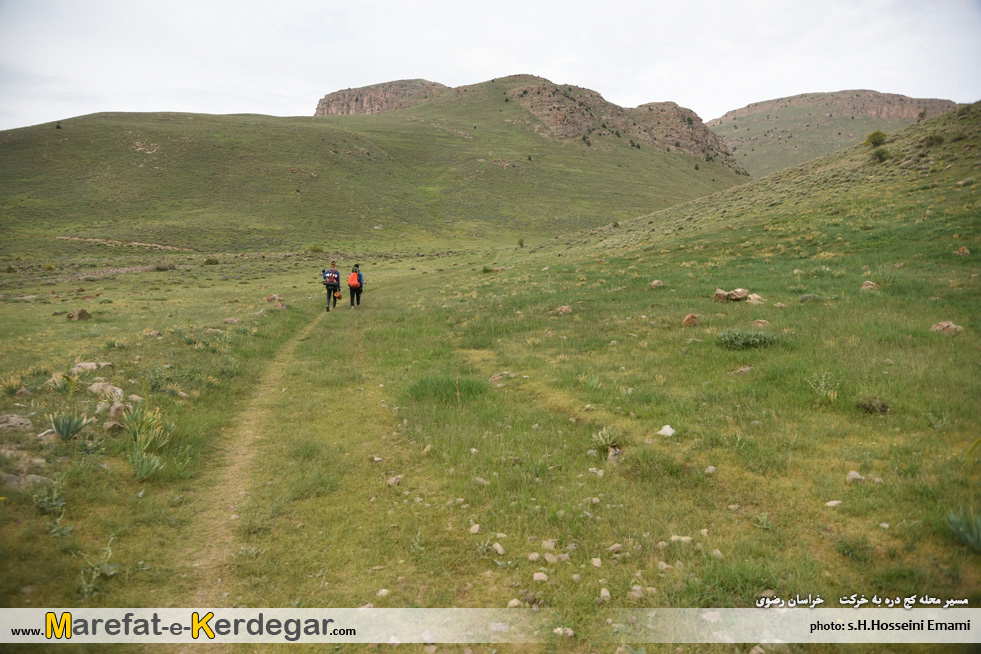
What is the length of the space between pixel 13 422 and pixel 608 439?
9479 millimetres

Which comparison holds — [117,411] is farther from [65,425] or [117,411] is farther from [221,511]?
[221,511]

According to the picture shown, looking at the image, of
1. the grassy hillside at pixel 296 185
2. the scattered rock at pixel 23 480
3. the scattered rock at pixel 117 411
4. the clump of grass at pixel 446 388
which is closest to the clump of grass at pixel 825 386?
the clump of grass at pixel 446 388

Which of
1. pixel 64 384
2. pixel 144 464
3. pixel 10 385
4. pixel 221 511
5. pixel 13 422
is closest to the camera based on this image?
pixel 221 511

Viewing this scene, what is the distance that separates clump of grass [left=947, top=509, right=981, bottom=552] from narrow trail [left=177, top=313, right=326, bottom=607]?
7.31 meters

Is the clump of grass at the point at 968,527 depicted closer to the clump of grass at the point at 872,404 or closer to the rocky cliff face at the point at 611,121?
the clump of grass at the point at 872,404

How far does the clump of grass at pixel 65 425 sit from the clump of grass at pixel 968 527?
11.2 m

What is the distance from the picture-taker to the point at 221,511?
6199 mm

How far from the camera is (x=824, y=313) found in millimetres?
12117

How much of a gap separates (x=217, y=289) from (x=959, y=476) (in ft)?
125

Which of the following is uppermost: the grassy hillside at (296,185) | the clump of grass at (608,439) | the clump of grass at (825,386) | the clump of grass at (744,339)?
the grassy hillside at (296,185)

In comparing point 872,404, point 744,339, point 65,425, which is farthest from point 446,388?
point 872,404

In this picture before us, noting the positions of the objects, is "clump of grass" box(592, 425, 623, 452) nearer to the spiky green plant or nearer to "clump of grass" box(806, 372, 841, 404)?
"clump of grass" box(806, 372, 841, 404)

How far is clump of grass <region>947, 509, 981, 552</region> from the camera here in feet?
13.2

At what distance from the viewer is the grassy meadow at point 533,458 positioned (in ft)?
15.0
